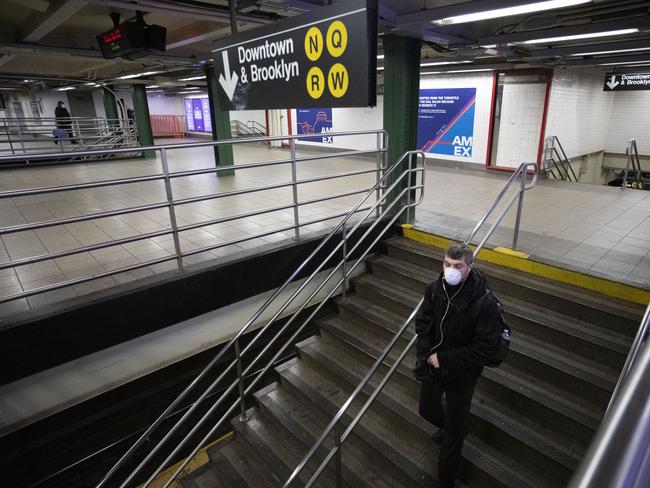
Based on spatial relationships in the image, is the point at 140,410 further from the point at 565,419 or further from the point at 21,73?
the point at 21,73

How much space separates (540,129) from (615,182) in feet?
15.7

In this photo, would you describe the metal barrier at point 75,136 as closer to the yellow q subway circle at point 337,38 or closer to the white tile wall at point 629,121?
the yellow q subway circle at point 337,38

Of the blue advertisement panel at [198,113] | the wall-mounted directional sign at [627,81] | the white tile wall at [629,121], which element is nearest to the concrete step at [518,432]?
the wall-mounted directional sign at [627,81]

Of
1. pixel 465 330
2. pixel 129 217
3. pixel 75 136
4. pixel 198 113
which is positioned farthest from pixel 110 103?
pixel 465 330

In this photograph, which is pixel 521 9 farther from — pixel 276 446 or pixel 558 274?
pixel 276 446

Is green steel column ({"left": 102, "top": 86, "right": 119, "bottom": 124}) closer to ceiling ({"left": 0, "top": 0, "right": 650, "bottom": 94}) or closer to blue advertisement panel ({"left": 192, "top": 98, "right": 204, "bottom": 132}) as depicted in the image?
ceiling ({"left": 0, "top": 0, "right": 650, "bottom": 94})

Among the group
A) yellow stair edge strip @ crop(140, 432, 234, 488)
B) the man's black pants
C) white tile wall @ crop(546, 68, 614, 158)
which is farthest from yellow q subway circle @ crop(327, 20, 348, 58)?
white tile wall @ crop(546, 68, 614, 158)

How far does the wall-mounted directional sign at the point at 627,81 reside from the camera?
30.0 feet

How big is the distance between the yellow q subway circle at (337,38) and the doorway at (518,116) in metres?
7.83

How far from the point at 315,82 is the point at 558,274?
293 centimetres

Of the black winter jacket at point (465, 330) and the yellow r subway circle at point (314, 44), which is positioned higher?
the yellow r subway circle at point (314, 44)

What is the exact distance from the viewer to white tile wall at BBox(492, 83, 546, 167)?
8586 millimetres

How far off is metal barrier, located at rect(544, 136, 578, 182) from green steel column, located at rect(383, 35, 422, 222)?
5147 mm

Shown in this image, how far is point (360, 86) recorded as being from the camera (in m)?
2.22
